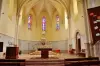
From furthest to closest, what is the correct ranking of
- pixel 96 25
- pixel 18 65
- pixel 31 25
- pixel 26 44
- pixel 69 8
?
pixel 31 25 → pixel 26 44 → pixel 69 8 → pixel 96 25 → pixel 18 65

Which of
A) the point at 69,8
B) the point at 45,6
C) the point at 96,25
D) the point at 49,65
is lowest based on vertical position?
the point at 49,65

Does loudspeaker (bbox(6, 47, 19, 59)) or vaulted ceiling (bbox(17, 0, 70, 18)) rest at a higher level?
vaulted ceiling (bbox(17, 0, 70, 18))

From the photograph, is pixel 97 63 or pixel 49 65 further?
pixel 49 65

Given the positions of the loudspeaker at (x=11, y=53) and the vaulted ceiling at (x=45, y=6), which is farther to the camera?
the vaulted ceiling at (x=45, y=6)

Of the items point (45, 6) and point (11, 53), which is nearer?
point (11, 53)

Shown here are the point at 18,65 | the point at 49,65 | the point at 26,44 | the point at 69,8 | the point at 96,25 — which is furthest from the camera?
the point at 26,44

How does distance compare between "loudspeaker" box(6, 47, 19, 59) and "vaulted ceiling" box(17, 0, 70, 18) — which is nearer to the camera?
"loudspeaker" box(6, 47, 19, 59)

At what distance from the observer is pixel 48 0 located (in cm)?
1923

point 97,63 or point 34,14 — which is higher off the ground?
point 34,14

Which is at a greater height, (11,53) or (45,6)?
(45,6)

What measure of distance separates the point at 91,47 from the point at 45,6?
14.1 metres

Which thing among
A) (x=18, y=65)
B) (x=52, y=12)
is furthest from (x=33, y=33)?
(x=18, y=65)

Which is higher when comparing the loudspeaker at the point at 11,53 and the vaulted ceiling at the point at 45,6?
the vaulted ceiling at the point at 45,6

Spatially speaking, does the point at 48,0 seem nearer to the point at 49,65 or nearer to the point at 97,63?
the point at 49,65
